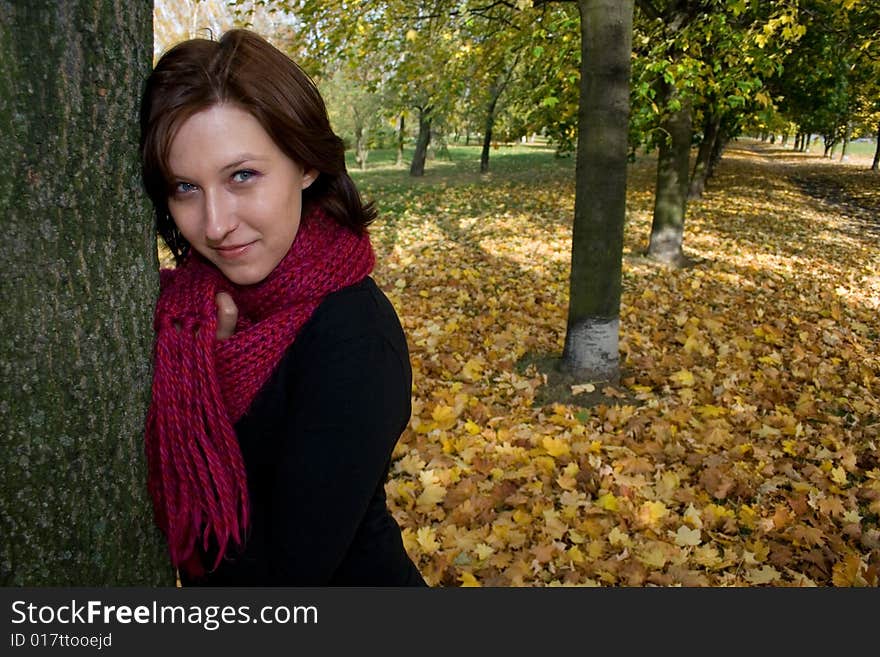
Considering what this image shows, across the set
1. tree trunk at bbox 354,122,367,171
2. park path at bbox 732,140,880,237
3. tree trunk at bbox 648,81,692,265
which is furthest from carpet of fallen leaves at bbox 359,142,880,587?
tree trunk at bbox 354,122,367,171

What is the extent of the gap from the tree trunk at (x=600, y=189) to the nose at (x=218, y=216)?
143 inches

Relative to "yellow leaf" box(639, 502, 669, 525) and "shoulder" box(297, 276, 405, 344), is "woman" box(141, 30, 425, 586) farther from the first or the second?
"yellow leaf" box(639, 502, 669, 525)

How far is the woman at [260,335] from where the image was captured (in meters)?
1.19

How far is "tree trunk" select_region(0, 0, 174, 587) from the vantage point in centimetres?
114

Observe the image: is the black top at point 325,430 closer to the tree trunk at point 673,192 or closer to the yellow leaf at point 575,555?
the yellow leaf at point 575,555

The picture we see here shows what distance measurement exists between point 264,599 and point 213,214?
2.69ft

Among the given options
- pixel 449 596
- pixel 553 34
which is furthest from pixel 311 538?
pixel 553 34

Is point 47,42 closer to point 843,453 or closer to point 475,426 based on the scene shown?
point 475,426

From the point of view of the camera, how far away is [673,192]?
29.7 ft

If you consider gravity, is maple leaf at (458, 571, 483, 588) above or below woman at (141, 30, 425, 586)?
below

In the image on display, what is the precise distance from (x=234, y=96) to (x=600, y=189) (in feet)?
12.1

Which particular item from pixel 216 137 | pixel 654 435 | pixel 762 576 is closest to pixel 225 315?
pixel 216 137

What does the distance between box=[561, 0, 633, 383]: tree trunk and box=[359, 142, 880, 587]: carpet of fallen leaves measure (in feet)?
1.40

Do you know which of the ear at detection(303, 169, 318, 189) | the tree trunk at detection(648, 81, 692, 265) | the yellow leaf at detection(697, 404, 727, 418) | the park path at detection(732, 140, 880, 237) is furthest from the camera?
the park path at detection(732, 140, 880, 237)
